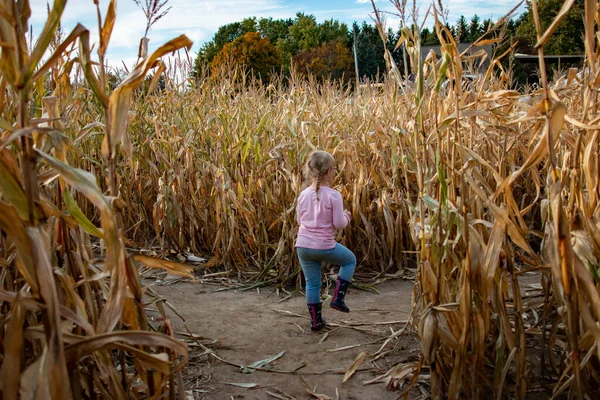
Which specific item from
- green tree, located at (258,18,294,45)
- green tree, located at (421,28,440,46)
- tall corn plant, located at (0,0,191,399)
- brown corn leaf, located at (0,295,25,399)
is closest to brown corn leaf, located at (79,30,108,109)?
tall corn plant, located at (0,0,191,399)

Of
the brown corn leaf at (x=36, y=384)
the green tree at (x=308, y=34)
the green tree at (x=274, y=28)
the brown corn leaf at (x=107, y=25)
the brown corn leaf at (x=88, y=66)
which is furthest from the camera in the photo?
the green tree at (x=274, y=28)

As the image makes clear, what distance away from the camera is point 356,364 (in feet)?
8.68

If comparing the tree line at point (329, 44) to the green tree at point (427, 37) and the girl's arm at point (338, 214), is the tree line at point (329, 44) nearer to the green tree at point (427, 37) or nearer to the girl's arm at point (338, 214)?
the green tree at point (427, 37)

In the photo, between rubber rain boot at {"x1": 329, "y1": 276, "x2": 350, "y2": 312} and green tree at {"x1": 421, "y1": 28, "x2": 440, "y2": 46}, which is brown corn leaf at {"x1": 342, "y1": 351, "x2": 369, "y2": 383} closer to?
rubber rain boot at {"x1": 329, "y1": 276, "x2": 350, "y2": 312}

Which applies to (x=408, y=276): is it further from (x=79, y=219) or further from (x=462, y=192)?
(x=79, y=219)

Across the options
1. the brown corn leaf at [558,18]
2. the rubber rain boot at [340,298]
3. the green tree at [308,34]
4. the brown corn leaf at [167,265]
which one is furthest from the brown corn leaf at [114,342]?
the green tree at [308,34]

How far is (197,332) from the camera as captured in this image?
3.14 m

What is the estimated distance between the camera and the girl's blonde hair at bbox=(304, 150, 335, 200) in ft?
10.7

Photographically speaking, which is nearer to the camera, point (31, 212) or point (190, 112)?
point (31, 212)

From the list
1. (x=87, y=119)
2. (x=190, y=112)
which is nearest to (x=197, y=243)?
(x=190, y=112)

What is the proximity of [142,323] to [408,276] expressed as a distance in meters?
2.80

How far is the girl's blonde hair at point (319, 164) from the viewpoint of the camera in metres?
3.27

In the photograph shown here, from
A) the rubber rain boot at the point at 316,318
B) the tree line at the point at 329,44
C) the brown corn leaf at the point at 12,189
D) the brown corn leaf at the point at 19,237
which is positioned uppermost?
the tree line at the point at 329,44

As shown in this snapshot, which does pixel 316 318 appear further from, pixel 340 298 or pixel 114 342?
pixel 114 342
